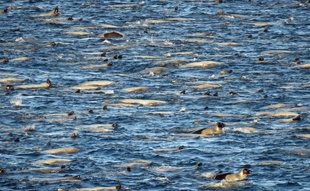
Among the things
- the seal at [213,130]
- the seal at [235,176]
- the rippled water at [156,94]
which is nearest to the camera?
the seal at [235,176]

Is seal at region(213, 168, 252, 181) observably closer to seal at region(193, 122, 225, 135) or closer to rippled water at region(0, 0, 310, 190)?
rippled water at region(0, 0, 310, 190)

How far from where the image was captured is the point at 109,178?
17.8 m

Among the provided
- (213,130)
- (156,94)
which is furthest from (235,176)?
(156,94)

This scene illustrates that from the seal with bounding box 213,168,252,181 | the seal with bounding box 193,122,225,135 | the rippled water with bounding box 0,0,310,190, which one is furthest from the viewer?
the seal with bounding box 193,122,225,135

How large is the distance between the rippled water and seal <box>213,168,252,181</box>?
0.55 feet

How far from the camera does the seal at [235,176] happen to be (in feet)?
58.2

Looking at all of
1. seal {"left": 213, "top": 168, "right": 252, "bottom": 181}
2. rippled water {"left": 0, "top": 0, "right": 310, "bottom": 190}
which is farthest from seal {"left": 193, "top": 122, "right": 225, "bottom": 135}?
seal {"left": 213, "top": 168, "right": 252, "bottom": 181}

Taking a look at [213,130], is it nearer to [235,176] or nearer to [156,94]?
[235,176]

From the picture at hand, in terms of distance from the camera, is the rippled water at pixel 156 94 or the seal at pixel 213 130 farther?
the seal at pixel 213 130

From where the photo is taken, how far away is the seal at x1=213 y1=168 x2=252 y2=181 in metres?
17.7

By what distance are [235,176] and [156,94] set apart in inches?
419

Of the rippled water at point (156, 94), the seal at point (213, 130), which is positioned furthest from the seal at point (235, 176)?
the seal at point (213, 130)

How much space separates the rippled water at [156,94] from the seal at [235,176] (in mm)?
168

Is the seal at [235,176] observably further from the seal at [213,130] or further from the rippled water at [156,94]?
the seal at [213,130]
